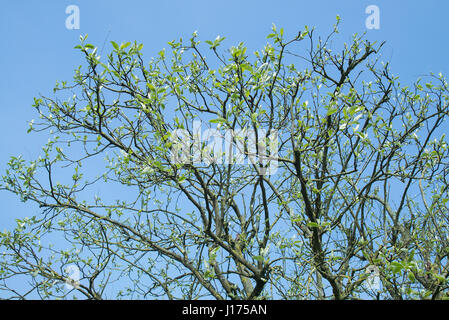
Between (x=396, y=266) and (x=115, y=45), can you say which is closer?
(x=396, y=266)

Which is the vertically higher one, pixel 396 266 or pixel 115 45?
pixel 115 45

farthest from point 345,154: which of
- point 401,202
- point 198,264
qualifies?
point 198,264

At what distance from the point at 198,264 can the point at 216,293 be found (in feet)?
1.44

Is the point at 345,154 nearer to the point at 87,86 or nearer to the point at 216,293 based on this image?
the point at 216,293

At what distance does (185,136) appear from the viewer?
4902mm

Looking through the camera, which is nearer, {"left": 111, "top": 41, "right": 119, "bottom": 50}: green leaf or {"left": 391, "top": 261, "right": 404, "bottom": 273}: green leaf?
{"left": 391, "top": 261, "right": 404, "bottom": 273}: green leaf

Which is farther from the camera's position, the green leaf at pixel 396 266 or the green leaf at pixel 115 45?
the green leaf at pixel 115 45
